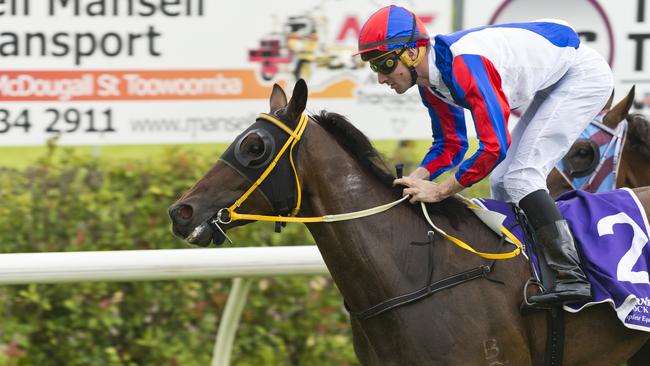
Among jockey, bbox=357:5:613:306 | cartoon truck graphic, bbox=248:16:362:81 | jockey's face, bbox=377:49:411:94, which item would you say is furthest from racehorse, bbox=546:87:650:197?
cartoon truck graphic, bbox=248:16:362:81

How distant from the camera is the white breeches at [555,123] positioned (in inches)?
159

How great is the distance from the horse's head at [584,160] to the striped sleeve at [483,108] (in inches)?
48.8

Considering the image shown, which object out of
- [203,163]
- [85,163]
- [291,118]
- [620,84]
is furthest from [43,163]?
[620,84]

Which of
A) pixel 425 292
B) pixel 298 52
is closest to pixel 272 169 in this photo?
pixel 425 292

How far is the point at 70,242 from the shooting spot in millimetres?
5215

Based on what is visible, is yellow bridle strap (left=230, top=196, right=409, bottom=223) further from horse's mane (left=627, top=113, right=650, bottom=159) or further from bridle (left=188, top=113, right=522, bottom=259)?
horse's mane (left=627, top=113, right=650, bottom=159)

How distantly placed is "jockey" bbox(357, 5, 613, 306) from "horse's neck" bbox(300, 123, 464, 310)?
0.55ft

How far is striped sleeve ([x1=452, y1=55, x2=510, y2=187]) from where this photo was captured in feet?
12.2

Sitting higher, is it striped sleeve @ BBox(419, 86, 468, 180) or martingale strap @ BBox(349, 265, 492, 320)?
striped sleeve @ BBox(419, 86, 468, 180)

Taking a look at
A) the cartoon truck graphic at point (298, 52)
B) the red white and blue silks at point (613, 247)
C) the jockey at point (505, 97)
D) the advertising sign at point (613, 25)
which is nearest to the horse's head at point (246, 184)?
the jockey at point (505, 97)

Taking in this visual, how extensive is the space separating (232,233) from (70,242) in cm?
76

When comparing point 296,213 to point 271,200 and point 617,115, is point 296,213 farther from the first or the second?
point 617,115

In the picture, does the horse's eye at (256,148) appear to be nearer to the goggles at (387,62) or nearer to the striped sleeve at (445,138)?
the goggles at (387,62)

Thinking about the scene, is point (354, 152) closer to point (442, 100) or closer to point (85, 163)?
point (442, 100)
